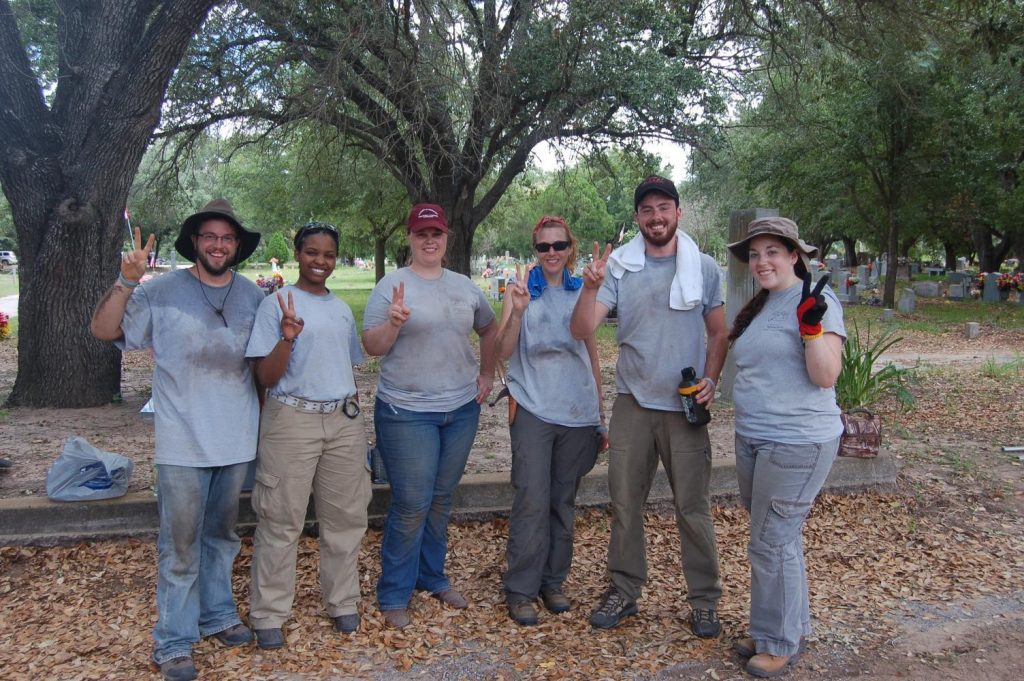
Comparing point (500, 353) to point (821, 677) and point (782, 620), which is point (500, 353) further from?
point (821, 677)

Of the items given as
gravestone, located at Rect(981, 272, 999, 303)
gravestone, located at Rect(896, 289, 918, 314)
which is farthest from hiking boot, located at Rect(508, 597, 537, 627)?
gravestone, located at Rect(981, 272, 999, 303)

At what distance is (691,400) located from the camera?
11.4 feet

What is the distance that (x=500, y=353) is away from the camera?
3721mm

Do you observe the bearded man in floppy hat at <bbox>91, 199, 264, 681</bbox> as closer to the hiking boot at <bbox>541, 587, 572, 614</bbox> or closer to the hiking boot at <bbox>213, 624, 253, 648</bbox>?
the hiking boot at <bbox>213, 624, 253, 648</bbox>

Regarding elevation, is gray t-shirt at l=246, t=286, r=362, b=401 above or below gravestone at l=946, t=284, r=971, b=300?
below

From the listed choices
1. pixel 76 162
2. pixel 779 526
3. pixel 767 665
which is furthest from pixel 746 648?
pixel 76 162

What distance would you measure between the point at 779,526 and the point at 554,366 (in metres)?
1.20

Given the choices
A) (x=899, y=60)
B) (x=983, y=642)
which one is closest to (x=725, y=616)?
A: (x=983, y=642)

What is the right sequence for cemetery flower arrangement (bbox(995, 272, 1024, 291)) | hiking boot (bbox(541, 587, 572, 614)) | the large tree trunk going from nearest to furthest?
hiking boot (bbox(541, 587, 572, 614)) < the large tree trunk < cemetery flower arrangement (bbox(995, 272, 1024, 291))

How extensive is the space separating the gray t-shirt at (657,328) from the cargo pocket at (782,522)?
591 mm

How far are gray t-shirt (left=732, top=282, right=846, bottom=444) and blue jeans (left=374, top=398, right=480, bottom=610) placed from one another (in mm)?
1304

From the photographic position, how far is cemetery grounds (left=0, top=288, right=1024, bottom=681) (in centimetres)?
342

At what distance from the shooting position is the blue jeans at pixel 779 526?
3219 mm

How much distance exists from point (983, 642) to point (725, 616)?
3.80 feet
